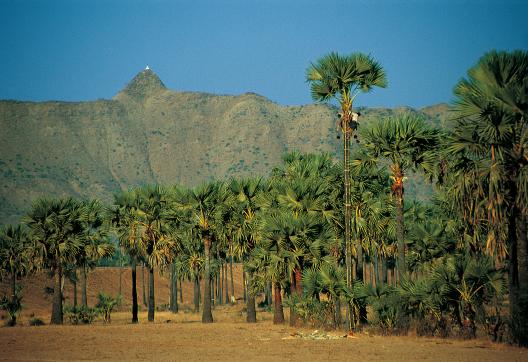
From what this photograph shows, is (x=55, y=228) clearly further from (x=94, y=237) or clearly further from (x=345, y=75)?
(x=345, y=75)

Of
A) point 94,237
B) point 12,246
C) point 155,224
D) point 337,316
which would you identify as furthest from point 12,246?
point 337,316

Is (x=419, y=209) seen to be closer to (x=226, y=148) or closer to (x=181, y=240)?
(x=181, y=240)

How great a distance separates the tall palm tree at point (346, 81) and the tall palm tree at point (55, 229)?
21.5 m

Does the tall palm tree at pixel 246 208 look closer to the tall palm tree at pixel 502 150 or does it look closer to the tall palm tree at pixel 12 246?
the tall palm tree at pixel 12 246

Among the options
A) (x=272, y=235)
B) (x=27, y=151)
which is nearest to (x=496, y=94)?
(x=272, y=235)

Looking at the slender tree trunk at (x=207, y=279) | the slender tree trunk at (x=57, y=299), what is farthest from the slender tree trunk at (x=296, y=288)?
the slender tree trunk at (x=57, y=299)

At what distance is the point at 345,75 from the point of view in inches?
1243

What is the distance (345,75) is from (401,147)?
3.81 meters

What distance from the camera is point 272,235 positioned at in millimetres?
39062

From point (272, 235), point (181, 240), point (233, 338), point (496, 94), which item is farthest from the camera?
point (181, 240)

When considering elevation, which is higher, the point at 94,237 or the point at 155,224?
the point at 155,224

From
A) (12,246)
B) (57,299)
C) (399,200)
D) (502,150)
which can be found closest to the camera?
(502,150)

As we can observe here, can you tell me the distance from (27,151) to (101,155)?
21.1 meters

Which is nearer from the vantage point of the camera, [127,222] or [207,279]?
[207,279]
